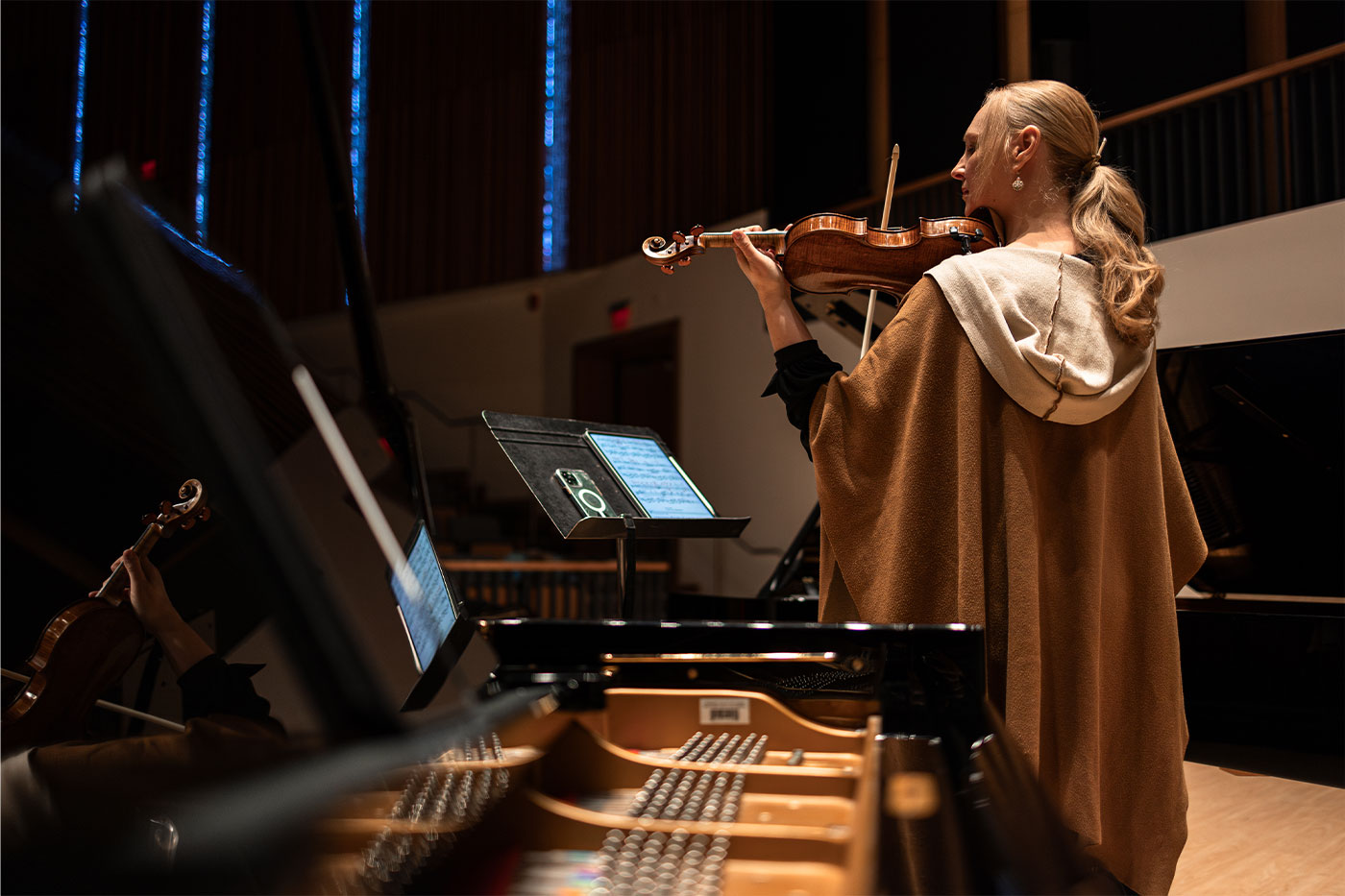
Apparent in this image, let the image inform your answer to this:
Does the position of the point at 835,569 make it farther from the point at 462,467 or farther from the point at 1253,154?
the point at 462,467

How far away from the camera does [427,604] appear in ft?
4.11

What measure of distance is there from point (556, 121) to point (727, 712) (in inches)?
325

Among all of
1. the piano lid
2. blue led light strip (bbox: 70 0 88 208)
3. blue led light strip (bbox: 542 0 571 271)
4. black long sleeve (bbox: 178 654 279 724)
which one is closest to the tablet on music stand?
black long sleeve (bbox: 178 654 279 724)

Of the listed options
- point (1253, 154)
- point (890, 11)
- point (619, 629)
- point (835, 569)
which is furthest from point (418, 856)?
point (890, 11)

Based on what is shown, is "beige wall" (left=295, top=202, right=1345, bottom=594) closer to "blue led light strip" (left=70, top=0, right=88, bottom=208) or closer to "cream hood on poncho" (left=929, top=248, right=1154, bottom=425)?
"blue led light strip" (left=70, top=0, right=88, bottom=208)

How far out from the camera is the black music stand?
1.58m

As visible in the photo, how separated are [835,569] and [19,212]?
3.66 feet

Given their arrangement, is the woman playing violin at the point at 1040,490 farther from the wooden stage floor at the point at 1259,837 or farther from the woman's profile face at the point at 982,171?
the wooden stage floor at the point at 1259,837

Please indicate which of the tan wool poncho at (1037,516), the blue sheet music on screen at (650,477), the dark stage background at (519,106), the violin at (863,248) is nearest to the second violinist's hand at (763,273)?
the violin at (863,248)

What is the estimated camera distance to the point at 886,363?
1260mm

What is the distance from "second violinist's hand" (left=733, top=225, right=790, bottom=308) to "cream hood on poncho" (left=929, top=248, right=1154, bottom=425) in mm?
252

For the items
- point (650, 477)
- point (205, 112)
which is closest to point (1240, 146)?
point (650, 477)

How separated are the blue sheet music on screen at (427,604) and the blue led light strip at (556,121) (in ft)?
24.1

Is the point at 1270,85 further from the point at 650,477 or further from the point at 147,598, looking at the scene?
the point at 147,598
